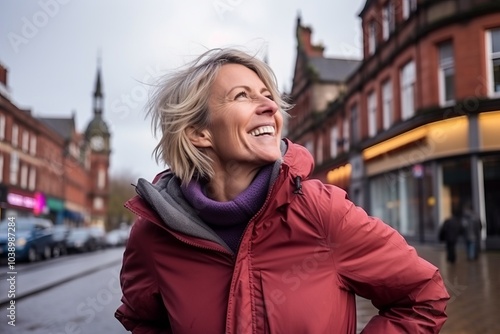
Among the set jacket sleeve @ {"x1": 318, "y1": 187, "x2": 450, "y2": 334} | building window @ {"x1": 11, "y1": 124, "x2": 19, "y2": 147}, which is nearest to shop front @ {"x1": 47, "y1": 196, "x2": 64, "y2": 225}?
building window @ {"x1": 11, "y1": 124, "x2": 19, "y2": 147}

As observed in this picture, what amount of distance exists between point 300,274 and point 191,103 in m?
0.70

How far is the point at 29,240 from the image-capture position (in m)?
20.7

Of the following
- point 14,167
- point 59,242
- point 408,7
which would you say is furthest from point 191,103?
point 14,167

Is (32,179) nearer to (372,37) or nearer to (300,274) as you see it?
(372,37)

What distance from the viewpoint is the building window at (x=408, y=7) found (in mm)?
22159

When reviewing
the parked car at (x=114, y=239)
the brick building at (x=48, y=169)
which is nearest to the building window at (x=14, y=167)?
the brick building at (x=48, y=169)

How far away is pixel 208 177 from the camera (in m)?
1.79

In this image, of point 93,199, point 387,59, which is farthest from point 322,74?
point 93,199

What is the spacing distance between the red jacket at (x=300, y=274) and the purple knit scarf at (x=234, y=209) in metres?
0.07

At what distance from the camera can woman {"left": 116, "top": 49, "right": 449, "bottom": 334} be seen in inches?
58.5

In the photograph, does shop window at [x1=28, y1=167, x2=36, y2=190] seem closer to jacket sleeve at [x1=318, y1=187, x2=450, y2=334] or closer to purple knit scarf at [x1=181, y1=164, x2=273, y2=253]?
purple knit scarf at [x1=181, y1=164, x2=273, y2=253]

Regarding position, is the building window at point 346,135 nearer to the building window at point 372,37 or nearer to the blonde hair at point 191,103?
the building window at point 372,37

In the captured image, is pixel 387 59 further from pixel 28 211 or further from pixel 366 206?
pixel 28 211

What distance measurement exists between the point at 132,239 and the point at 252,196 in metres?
0.49
